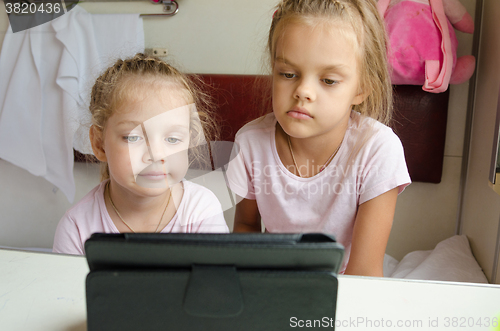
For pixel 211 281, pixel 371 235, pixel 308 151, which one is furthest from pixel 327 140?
pixel 211 281

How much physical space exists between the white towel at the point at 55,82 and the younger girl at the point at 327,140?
1.12 feet

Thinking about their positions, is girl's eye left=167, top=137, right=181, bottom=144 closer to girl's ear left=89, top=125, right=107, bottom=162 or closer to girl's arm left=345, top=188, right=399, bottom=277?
girl's ear left=89, top=125, right=107, bottom=162

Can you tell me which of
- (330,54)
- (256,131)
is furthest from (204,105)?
(330,54)

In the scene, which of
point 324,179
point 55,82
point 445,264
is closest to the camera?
point 324,179

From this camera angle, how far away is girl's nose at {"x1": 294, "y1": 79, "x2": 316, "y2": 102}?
1.26ft

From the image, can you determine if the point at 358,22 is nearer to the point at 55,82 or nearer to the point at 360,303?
the point at 360,303

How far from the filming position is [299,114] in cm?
41

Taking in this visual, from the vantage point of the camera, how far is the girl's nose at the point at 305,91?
383mm

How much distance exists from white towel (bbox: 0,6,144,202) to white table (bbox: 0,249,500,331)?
0.41m

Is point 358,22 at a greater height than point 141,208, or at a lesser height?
greater

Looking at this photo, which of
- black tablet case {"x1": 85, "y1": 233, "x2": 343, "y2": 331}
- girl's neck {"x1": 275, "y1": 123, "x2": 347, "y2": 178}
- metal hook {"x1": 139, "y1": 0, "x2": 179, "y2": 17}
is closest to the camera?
black tablet case {"x1": 85, "y1": 233, "x2": 343, "y2": 331}

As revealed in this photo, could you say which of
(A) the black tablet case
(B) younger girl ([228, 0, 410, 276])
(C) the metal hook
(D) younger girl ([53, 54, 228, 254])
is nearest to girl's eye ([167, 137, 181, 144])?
(D) younger girl ([53, 54, 228, 254])

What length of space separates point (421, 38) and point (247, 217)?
385mm

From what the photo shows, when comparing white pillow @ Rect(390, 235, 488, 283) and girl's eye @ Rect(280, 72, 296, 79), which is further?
white pillow @ Rect(390, 235, 488, 283)
